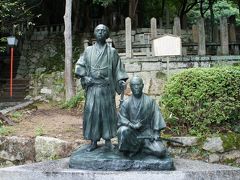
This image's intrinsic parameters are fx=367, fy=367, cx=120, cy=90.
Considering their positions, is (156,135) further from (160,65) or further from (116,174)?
(160,65)

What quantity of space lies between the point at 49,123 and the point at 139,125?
562cm

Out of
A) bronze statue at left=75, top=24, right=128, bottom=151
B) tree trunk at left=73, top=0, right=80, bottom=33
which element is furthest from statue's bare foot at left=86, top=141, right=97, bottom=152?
tree trunk at left=73, top=0, right=80, bottom=33

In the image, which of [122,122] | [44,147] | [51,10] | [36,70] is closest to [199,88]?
[122,122]

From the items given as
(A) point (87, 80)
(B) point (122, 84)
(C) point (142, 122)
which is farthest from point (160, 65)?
(C) point (142, 122)

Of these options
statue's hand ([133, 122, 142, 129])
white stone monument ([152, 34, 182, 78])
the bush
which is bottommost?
statue's hand ([133, 122, 142, 129])

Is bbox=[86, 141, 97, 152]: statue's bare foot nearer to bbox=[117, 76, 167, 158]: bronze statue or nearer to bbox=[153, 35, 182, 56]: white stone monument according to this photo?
bbox=[117, 76, 167, 158]: bronze statue

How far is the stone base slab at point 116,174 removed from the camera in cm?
499

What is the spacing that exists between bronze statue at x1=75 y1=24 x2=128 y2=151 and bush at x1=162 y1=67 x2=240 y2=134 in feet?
9.04

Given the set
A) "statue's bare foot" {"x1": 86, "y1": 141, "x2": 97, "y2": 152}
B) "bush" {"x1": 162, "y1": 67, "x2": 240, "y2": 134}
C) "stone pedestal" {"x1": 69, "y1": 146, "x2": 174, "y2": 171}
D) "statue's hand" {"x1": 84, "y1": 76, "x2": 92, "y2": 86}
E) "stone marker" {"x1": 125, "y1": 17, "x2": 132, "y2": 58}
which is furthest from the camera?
"stone marker" {"x1": 125, "y1": 17, "x2": 132, "y2": 58}

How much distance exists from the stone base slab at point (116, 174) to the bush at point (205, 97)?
254cm

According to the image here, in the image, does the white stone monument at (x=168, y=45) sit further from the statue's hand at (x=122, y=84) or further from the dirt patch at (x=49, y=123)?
the statue's hand at (x=122, y=84)

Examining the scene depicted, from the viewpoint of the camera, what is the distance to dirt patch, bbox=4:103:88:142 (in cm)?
880

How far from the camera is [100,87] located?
559 cm

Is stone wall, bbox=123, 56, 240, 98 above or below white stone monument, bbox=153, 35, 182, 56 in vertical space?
below
